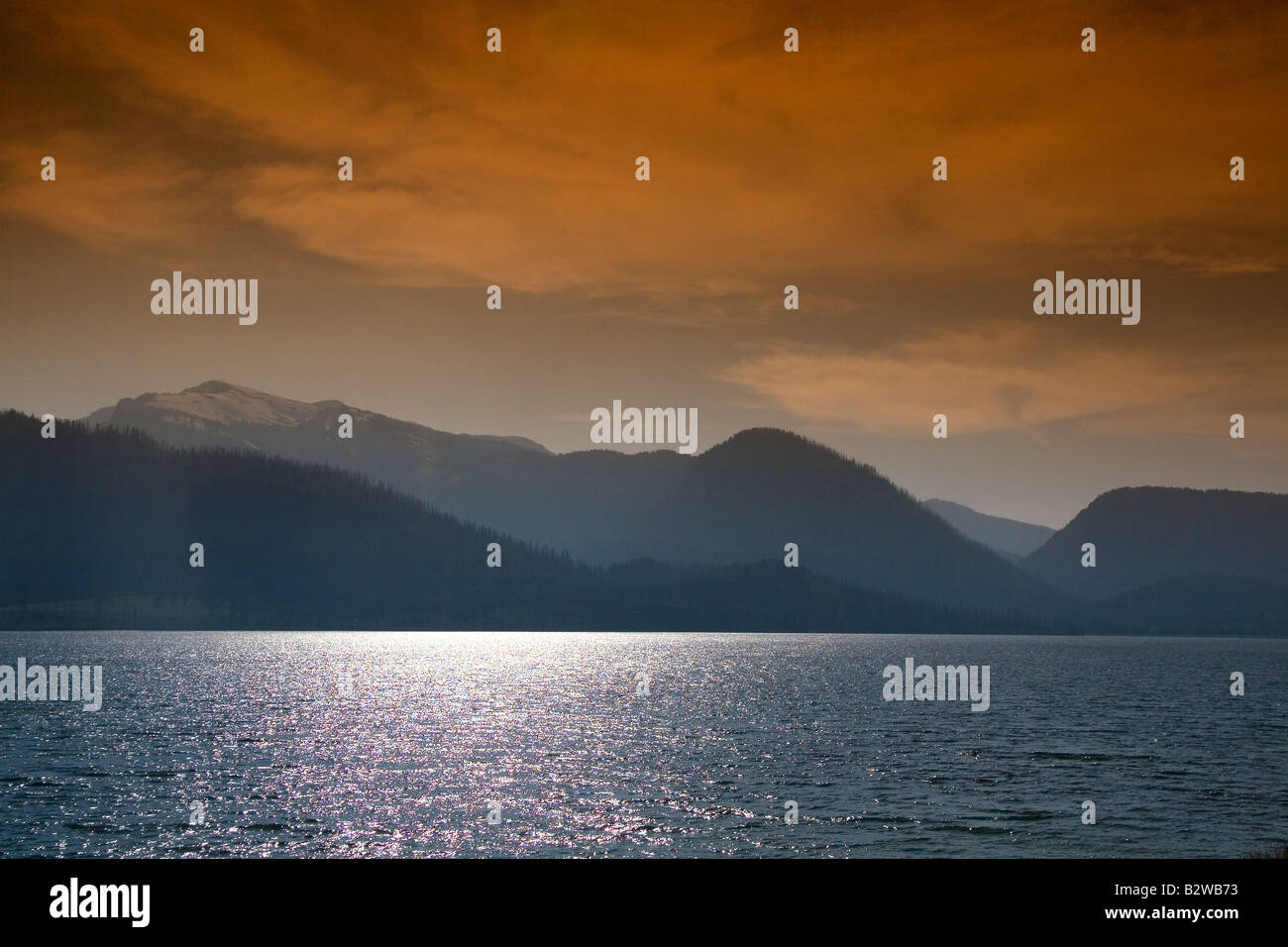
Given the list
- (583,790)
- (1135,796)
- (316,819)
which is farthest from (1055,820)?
(316,819)

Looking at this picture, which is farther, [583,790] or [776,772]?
[776,772]

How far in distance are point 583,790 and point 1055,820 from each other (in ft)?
111
